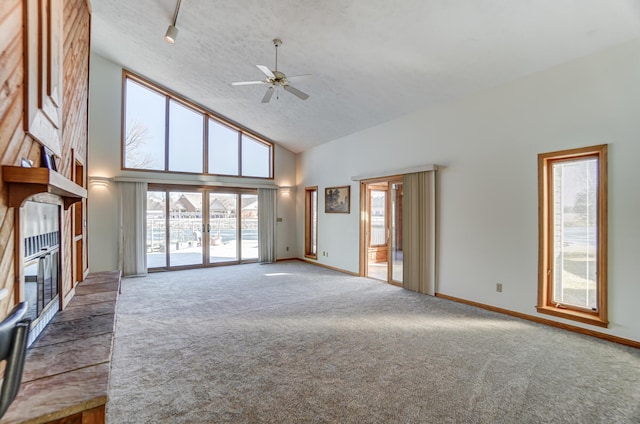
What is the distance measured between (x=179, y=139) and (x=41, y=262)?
5696 mm

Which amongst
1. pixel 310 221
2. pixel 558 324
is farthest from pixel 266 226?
pixel 558 324

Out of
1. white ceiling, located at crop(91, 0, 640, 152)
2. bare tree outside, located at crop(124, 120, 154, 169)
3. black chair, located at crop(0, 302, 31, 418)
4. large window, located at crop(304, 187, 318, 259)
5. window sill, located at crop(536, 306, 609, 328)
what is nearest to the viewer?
black chair, located at crop(0, 302, 31, 418)

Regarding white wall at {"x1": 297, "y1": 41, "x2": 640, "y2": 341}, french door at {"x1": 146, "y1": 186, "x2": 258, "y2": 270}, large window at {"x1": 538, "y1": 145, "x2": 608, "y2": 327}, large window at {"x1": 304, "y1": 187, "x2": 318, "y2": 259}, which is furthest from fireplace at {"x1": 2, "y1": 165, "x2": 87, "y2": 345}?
large window at {"x1": 304, "y1": 187, "x2": 318, "y2": 259}

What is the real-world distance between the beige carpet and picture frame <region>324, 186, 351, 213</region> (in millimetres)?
2859

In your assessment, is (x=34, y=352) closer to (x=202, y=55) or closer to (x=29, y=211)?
(x=29, y=211)

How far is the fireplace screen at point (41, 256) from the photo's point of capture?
202cm

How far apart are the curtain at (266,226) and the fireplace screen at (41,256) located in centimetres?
557

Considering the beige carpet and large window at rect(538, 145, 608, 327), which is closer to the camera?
the beige carpet

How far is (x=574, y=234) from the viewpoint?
12.2 feet

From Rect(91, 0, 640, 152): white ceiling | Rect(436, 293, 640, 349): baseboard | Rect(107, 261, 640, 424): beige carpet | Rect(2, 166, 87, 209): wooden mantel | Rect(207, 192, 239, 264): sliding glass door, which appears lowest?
Rect(107, 261, 640, 424): beige carpet

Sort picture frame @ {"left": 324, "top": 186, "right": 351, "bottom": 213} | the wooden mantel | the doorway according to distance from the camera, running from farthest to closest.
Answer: picture frame @ {"left": 324, "top": 186, "right": 351, "bottom": 213} < the doorway < the wooden mantel

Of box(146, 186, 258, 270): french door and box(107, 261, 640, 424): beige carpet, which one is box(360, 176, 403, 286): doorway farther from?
box(146, 186, 258, 270): french door

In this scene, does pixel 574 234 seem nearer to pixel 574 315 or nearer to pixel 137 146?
pixel 574 315

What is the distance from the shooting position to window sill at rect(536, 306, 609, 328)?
3.37 metres
